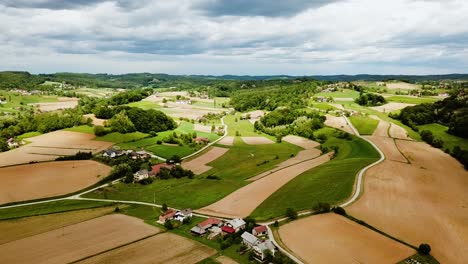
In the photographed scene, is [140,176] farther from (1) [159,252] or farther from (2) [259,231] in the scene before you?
(2) [259,231]

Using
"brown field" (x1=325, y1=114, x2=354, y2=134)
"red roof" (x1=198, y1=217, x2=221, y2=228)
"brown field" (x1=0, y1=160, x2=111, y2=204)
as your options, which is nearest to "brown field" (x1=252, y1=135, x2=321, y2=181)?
"brown field" (x1=325, y1=114, x2=354, y2=134)

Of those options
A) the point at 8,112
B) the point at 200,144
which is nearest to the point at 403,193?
the point at 200,144

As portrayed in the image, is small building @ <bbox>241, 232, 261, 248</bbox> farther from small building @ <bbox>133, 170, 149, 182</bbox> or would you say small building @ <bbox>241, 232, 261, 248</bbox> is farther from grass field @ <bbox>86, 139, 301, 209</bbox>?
small building @ <bbox>133, 170, 149, 182</bbox>

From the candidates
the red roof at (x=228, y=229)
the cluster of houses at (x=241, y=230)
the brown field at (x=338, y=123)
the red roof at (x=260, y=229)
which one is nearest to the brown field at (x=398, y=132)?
the brown field at (x=338, y=123)

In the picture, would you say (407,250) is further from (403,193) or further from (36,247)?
(36,247)

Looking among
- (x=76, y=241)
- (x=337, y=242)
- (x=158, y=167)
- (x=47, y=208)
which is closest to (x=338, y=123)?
(x=158, y=167)

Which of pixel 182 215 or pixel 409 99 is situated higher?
pixel 409 99
